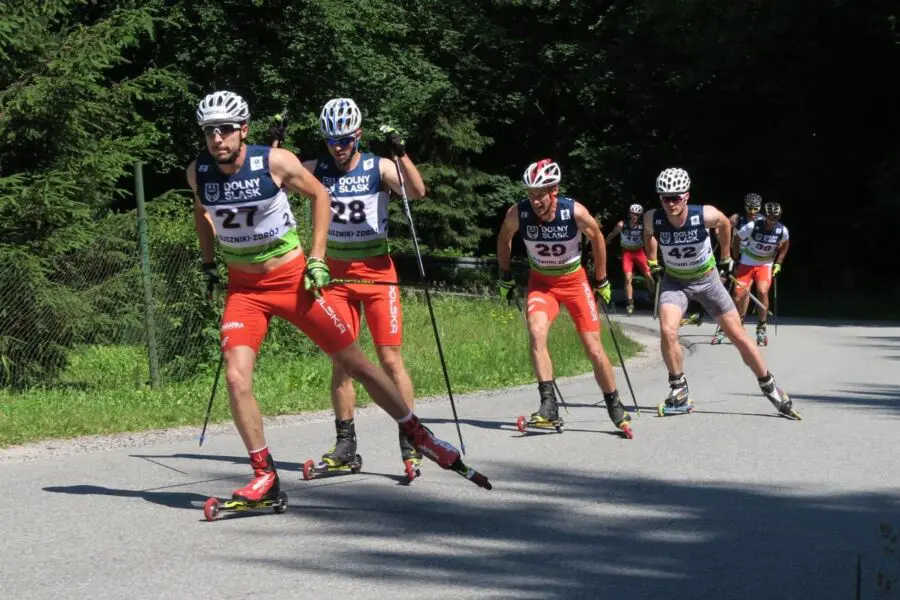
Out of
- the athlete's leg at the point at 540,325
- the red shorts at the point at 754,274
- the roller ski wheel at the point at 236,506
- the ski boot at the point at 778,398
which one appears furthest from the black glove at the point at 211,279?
the red shorts at the point at 754,274

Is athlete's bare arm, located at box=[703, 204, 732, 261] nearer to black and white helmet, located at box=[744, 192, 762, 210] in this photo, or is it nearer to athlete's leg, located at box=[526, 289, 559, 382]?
athlete's leg, located at box=[526, 289, 559, 382]

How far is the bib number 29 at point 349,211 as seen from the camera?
9047 mm

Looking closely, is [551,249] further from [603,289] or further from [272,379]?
[272,379]

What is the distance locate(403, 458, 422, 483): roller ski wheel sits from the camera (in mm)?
8641

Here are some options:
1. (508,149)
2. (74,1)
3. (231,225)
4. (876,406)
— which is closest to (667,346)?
(876,406)

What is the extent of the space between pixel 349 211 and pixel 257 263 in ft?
4.47

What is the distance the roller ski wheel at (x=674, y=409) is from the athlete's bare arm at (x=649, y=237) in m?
1.62

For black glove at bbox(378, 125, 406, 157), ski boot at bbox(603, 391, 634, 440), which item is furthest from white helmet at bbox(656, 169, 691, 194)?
black glove at bbox(378, 125, 406, 157)

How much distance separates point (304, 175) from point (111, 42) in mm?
9071

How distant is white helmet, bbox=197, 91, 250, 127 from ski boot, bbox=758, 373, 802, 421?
596 centimetres

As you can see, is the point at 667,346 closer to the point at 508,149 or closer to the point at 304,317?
the point at 304,317

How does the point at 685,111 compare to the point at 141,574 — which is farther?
the point at 685,111

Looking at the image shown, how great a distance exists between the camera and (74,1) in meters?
15.8

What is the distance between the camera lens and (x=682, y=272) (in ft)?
41.5
